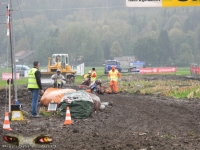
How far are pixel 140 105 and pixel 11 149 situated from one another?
12.3 m

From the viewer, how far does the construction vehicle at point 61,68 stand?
134 ft

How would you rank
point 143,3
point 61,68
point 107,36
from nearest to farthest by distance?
1. point 143,3
2. point 61,68
3. point 107,36

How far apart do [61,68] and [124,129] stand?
102ft

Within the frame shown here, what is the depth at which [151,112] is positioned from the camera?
19.2 meters

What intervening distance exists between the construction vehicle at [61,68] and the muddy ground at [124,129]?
59.9ft

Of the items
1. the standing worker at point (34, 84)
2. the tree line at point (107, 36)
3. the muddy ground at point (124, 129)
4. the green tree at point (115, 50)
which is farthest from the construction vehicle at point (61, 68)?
the green tree at point (115, 50)

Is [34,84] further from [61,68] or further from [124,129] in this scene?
[61,68]

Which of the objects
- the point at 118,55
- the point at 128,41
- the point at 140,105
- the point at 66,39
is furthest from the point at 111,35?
the point at 140,105

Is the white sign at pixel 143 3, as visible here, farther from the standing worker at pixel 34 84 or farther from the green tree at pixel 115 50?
the green tree at pixel 115 50

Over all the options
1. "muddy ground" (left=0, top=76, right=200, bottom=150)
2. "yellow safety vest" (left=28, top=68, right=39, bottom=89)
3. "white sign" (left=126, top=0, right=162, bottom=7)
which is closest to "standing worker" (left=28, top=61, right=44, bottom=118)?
"yellow safety vest" (left=28, top=68, right=39, bottom=89)

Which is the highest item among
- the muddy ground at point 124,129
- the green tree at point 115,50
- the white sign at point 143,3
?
the white sign at point 143,3

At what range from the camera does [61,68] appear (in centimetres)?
4534

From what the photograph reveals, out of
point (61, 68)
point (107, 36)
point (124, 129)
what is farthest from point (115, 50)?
point (124, 129)

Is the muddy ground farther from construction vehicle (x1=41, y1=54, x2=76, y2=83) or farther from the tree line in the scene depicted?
the tree line
